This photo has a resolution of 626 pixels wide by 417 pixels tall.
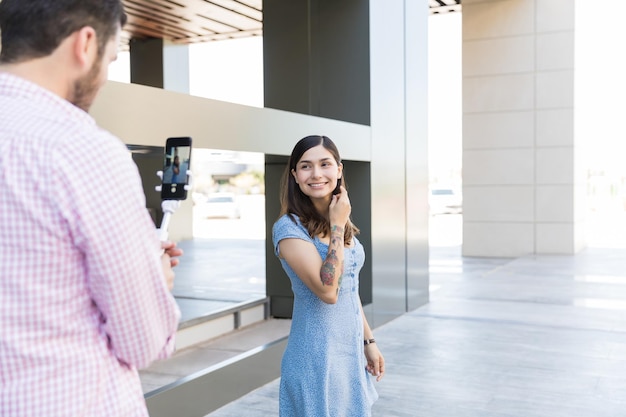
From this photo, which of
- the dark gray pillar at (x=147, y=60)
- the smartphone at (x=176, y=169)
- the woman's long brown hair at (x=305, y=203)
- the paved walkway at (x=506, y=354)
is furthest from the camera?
the dark gray pillar at (x=147, y=60)

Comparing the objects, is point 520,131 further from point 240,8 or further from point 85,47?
point 85,47

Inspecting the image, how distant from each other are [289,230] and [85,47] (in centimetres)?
146

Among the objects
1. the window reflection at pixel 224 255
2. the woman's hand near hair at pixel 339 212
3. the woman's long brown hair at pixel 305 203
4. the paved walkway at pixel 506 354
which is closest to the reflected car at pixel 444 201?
the window reflection at pixel 224 255

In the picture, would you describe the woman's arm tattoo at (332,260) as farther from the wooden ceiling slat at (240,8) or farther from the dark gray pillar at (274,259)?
the wooden ceiling slat at (240,8)

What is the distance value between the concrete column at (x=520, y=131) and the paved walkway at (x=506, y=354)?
172 inches

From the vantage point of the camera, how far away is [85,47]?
1.34m

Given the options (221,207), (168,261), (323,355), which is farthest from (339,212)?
(221,207)

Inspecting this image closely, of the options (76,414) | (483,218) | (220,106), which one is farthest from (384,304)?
(483,218)

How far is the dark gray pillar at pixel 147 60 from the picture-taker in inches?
617

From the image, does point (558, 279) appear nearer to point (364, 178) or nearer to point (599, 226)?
point (364, 178)

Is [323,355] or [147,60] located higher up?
[147,60]

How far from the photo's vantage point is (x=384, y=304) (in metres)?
7.62

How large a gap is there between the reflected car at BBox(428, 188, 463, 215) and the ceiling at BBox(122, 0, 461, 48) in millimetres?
18951

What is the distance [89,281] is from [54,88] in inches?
14.9
